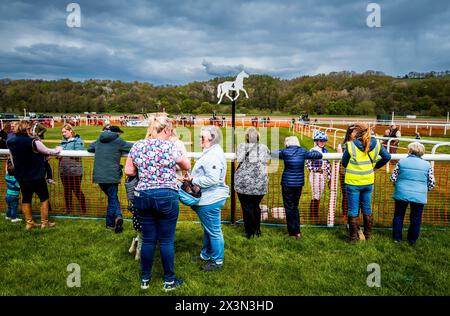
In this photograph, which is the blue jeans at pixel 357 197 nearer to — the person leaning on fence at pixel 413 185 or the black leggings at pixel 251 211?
the person leaning on fence at pixel 413 185

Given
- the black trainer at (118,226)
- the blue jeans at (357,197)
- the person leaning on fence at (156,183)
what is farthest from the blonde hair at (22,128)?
the blue jeans at (357,197)

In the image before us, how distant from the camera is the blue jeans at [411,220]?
472cm

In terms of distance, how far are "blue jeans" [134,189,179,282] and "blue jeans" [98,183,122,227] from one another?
209 cm

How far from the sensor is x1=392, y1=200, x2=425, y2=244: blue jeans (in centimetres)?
472

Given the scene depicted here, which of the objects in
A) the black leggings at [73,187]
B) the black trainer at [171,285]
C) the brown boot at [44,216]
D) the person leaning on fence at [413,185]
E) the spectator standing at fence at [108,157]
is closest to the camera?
the black trainer at [171,285]

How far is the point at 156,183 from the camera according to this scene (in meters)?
3.23

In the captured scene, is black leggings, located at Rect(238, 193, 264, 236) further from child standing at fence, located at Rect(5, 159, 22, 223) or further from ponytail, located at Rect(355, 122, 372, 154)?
child standing at fence, located at Rect(5, 159, 22, 223)

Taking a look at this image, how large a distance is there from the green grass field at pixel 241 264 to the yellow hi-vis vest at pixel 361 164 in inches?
41.8

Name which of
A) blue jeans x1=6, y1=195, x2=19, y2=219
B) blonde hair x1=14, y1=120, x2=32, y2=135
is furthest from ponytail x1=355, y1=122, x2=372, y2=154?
blue jeans x1=6, y1=195, x2=19, y2=219

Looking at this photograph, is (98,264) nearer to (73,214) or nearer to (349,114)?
(73,214)

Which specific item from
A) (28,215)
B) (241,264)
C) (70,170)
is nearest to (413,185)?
(241,264)

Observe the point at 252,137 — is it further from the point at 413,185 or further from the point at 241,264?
the point at 413,185

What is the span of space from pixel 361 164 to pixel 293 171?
40.7 inches

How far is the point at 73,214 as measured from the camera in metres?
6.30
